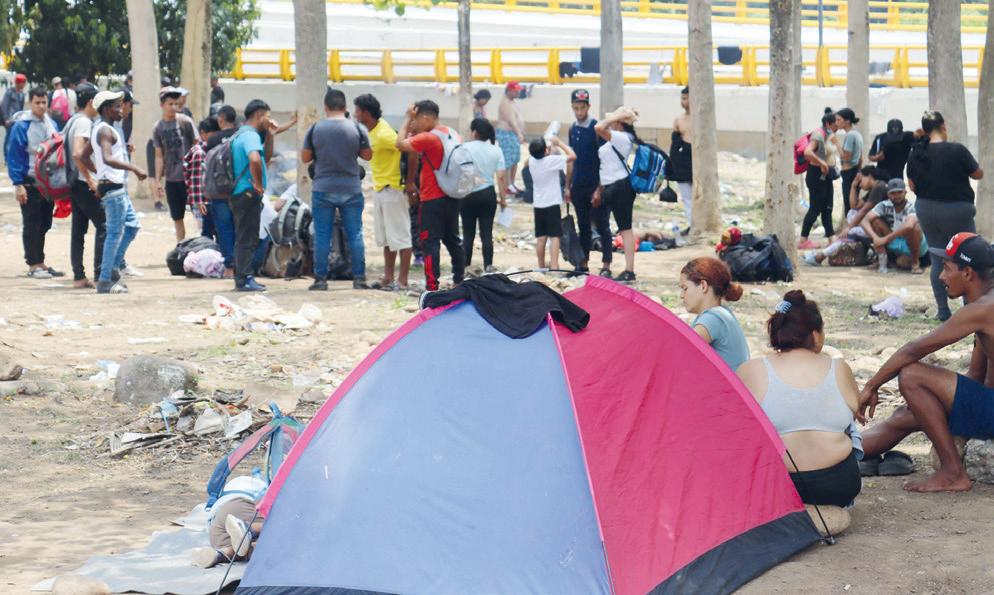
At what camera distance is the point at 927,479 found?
6.31m

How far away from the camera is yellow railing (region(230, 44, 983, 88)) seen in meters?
26.3

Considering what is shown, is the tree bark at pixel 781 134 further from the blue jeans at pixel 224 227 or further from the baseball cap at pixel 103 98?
the baseball cap at pixel 103 98

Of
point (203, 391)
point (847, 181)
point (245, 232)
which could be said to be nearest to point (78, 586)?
point (203, 391)

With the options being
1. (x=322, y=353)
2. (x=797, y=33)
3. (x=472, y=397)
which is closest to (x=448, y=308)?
(x=472, y=397)

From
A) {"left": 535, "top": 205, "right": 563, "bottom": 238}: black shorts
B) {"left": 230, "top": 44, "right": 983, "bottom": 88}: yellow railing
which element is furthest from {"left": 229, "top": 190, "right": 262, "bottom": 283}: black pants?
{"left": 230, "top": 44, "right": 983, "bottom": 88}: yellow railing

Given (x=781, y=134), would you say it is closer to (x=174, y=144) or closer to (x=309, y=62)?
(x=309, y=62)

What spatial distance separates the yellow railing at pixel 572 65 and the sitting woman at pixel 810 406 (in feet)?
68.1

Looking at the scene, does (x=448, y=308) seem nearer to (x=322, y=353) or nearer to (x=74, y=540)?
(x=74, y=540)

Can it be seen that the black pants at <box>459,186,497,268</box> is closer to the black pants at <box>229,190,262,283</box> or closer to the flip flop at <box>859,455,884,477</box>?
the black pants at <box>229,190,262,283</box>

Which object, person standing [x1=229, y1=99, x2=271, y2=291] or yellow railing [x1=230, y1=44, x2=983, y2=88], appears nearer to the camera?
person standing [x1=229, y1=99, x2=271, y2=291]

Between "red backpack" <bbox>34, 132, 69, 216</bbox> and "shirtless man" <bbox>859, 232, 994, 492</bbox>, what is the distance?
795 centimetres

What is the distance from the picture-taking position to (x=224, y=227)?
1252cm

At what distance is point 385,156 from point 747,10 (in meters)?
29.7

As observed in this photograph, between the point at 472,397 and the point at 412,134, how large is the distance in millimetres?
6438
